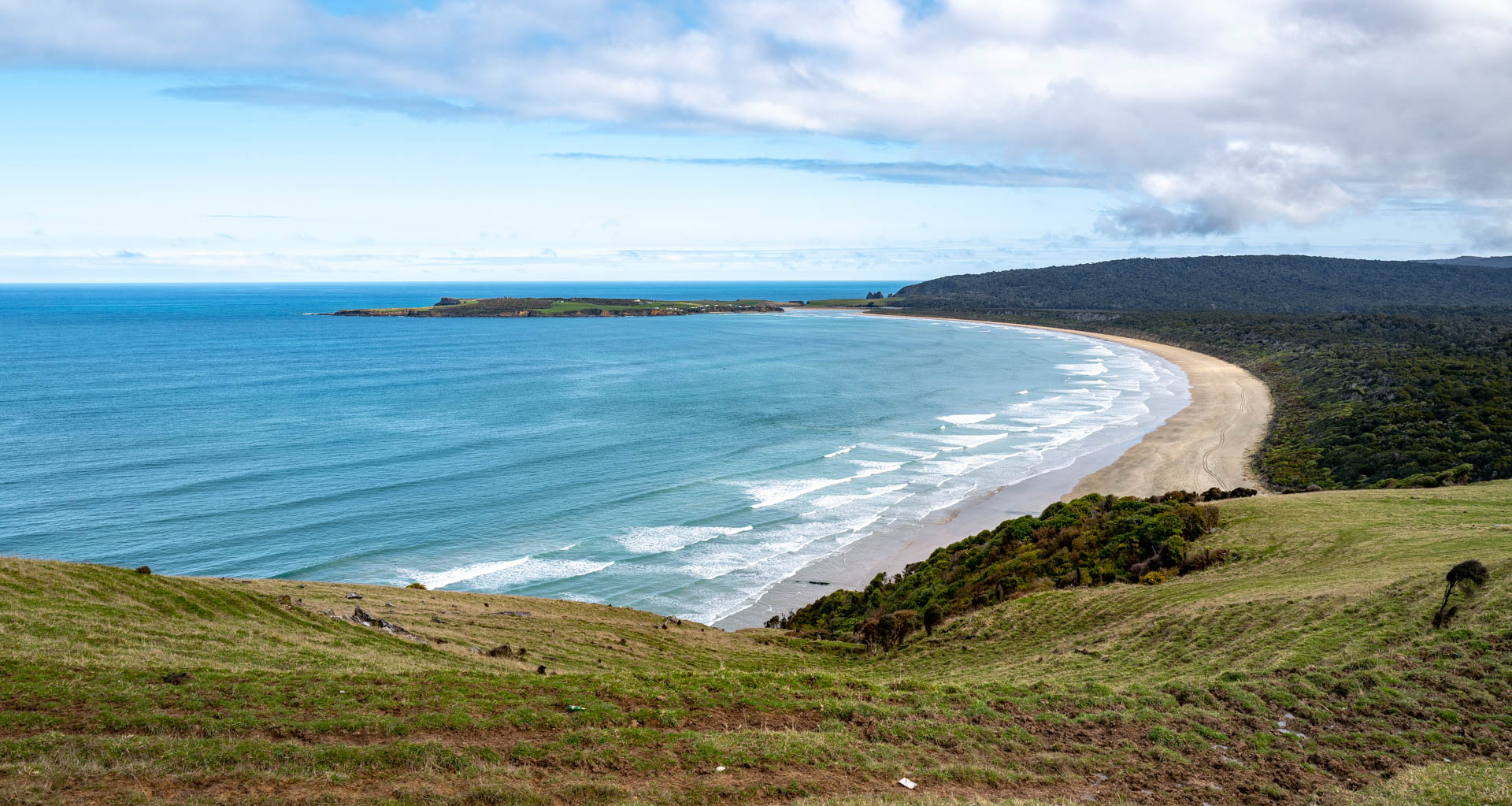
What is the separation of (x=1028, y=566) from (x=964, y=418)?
142 ft

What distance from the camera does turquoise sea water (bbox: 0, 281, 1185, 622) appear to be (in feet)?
118

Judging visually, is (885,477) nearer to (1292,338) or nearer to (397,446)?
(397,446)

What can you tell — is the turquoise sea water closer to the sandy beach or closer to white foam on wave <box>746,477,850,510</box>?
white foam on wave <box>746,477,850,510</box>

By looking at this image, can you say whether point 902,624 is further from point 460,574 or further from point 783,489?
point 783,489

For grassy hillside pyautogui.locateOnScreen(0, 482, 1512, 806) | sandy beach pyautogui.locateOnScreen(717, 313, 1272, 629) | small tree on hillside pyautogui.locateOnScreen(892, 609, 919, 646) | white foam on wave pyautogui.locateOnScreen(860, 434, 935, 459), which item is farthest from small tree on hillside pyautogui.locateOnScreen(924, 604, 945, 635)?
white foam on wave pyautogui.locateOnScreen(860, 434, 935, 459)

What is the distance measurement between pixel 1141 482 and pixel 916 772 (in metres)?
40.5

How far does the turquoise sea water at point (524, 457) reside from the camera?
118ft

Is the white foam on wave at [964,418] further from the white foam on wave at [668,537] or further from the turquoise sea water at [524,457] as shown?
the white foam on wave at [668,537]

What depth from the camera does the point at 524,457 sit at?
54906mm

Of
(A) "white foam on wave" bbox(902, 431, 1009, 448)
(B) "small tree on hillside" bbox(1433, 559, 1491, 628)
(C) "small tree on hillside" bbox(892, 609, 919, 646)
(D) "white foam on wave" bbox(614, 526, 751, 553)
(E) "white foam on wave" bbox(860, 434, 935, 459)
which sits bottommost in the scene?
(D) "white foam on wave" bbox(614, 526, 751, 553)

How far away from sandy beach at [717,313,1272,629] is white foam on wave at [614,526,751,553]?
6.01 m

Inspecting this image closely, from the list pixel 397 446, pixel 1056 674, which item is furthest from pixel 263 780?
pixel 397 446

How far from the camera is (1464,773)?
1169 cm

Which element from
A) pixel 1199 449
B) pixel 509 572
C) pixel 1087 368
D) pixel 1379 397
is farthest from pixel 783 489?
pixel 1087 368
